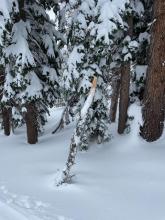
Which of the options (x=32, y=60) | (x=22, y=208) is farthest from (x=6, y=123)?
(x=22, y=208)

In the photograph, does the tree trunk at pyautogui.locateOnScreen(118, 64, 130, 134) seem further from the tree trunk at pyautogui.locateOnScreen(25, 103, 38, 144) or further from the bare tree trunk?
the tree trunk at pyautogui.locateOnScreen(25, 103, 38, 144)

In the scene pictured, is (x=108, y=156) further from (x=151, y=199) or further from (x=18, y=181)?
(x=151, y=199)

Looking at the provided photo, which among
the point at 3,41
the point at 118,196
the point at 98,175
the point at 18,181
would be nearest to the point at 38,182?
the point at 18,181

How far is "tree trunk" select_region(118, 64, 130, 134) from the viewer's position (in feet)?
42.5

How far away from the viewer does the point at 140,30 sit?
13.1m

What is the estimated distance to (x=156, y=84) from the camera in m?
11.7

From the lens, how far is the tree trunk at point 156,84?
11523 mm

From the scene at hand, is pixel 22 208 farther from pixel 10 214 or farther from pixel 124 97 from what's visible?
pixel 124 97

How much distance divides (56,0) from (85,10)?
12.1 ft

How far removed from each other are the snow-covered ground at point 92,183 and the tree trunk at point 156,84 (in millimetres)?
336

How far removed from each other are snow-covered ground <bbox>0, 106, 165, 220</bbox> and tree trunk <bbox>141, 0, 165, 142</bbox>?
34cm

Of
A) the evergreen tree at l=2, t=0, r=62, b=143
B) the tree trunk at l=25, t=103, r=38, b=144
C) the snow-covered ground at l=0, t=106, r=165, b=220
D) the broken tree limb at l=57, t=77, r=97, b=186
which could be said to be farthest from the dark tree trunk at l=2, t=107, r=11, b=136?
the broken tree limb at l=57, t=77, r=97, b=186

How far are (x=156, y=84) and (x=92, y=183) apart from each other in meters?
3.76

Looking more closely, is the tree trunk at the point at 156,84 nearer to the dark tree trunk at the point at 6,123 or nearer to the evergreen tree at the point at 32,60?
the evergreen tree at the point at 32,60
